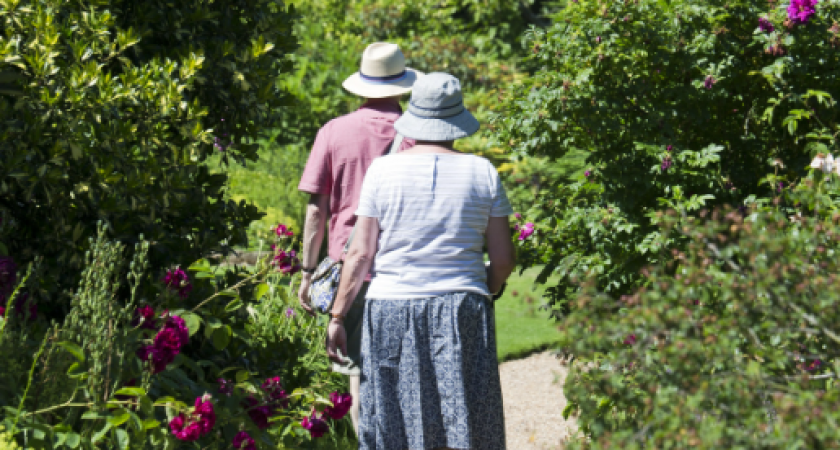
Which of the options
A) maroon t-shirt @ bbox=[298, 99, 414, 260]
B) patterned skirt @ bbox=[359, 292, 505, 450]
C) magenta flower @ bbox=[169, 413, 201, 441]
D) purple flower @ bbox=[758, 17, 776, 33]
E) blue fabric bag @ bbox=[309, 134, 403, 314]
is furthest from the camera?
purple flower @ bbox=[758, 17, 776, 33]

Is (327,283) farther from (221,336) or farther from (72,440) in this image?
(72,440)

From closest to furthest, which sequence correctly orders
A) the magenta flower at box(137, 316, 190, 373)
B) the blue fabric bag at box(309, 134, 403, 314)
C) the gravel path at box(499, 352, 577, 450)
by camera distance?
the magenta flower at box(137, 316, 190, 373)
the blue fabric bag at box(309, 134, 403, 314)
the gravel path at box(499, 352, 577, 450)

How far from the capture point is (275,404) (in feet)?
9.57

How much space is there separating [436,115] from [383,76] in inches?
32.6

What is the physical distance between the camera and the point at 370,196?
288cm

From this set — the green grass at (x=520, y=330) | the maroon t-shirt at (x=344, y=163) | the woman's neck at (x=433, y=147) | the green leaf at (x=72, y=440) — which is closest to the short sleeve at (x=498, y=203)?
the woman's neck at (x=433, y=147)

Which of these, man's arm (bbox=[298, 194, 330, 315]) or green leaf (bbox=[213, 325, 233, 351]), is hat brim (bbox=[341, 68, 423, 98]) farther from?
green leaf (bbox=[213, 325, 233, 351])

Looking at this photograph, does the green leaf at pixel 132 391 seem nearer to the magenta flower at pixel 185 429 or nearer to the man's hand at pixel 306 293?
the magenta flower at pixel 185 429

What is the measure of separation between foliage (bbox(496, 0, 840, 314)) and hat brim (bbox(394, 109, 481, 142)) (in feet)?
4.20

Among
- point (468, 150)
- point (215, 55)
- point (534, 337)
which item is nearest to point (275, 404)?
point (215, 55)

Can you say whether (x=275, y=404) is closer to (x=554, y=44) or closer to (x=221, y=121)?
(x=221, y=121)

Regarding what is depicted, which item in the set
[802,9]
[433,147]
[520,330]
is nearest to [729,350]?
[433,147]

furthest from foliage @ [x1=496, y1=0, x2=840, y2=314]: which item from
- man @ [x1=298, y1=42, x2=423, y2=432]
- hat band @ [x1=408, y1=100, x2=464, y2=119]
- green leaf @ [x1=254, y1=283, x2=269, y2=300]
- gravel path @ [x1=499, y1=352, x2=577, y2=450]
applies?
green leaf @ [x1=254, y1=283, x2=269, y2=300]

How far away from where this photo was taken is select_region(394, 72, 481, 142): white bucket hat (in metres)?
2.88
